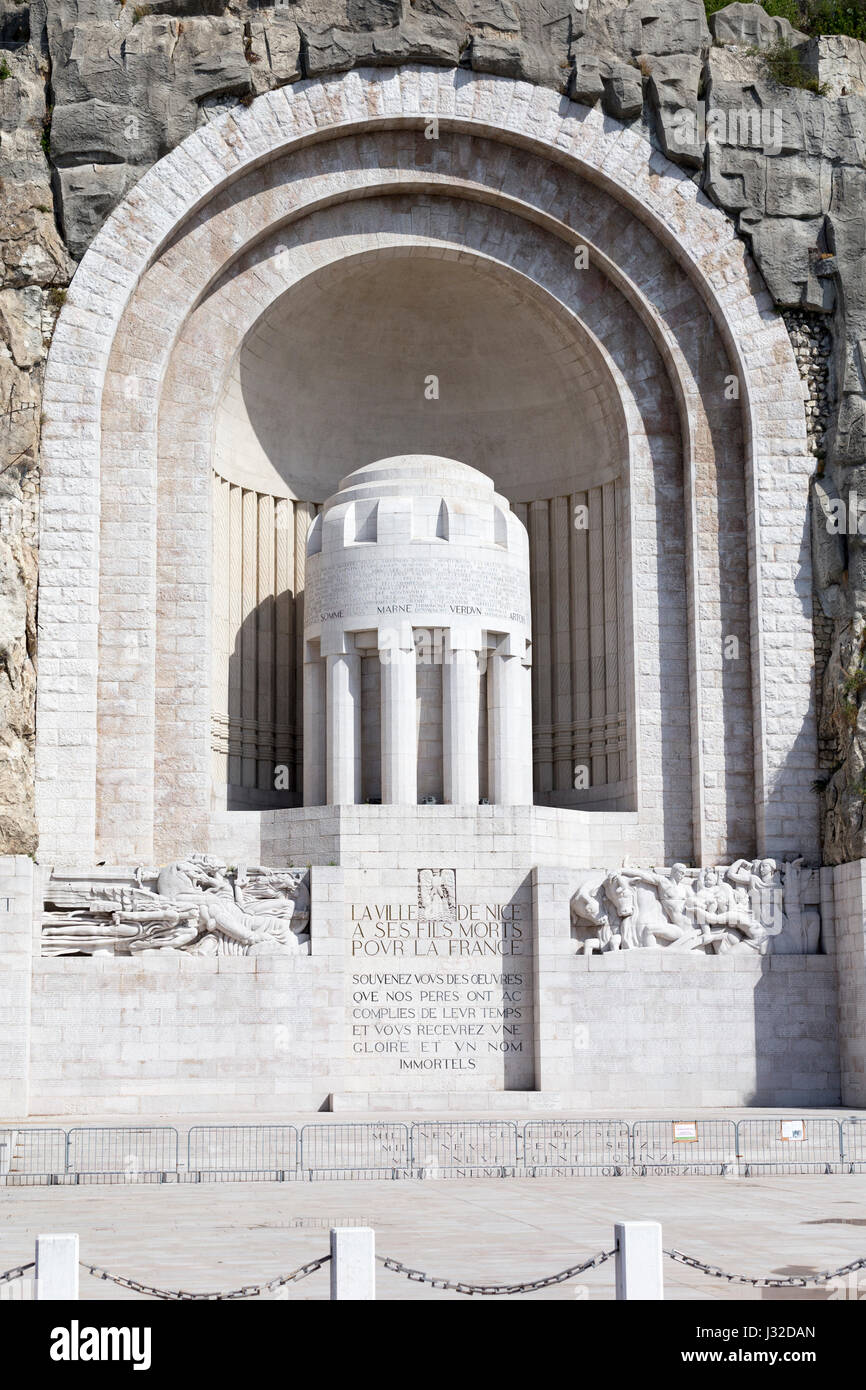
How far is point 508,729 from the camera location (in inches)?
1051

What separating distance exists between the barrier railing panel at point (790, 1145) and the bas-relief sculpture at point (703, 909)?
4.27 meters

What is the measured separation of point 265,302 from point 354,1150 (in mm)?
13319

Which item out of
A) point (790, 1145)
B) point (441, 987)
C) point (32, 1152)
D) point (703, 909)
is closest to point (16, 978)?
point (32, 1152)

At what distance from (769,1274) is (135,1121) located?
12564mm

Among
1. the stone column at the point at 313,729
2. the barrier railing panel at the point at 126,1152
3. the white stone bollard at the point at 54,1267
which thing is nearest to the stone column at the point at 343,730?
the stone column at the point at 313,729

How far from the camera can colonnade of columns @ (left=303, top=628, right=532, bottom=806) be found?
85.8 feet

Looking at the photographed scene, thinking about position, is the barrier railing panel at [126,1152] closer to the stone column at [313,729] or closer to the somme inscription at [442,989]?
the somme inscription at [442,989]

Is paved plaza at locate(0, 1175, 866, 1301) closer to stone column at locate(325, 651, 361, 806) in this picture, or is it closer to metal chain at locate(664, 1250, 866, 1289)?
metal chain at locate(664, 1250, 866, 1289)

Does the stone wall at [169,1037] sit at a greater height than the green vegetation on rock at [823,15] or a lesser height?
lesser

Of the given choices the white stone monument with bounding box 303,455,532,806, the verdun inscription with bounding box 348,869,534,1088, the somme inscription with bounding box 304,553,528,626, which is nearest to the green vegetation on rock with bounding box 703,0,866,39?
the white stone monument with bounding box 303,455,532,806

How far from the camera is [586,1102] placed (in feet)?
80.4

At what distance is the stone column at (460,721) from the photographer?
26172 millimetres
